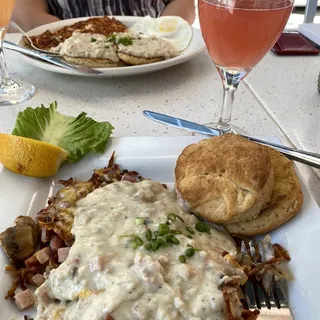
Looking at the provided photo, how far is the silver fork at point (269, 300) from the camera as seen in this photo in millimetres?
849

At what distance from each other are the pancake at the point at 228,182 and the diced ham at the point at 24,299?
1.38 ft

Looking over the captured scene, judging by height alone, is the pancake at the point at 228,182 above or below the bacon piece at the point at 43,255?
above

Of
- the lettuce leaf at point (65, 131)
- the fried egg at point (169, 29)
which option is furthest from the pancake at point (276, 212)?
the fried egg at point (169, 29)

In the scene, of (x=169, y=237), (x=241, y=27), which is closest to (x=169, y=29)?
(x=241, y=27)

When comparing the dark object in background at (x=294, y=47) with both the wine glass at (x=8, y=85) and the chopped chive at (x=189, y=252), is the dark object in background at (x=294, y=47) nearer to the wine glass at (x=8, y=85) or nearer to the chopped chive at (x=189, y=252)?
the wine glass at (x=8, y=85)

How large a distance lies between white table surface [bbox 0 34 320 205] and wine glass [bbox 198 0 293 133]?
0.34 meters

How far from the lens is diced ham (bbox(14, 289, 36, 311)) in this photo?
0.85 meters

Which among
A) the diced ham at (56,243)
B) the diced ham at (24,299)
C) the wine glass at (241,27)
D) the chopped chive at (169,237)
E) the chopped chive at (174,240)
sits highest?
the wine glass at (241,27)

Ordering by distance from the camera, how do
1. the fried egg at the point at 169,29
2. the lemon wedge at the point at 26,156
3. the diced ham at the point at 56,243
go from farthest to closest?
the fried egg at the point at 169,29
the lemon wedge at the point at 26,156
the diced ham at the point at 56,243

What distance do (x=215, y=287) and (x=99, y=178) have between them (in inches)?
19.4

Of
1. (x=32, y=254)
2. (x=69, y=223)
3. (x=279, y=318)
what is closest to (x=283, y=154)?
(x=279, y=318)

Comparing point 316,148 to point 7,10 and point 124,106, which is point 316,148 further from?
point 7,10

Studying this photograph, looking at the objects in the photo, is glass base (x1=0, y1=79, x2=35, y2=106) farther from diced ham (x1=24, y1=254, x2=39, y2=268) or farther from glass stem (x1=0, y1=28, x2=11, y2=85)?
diced ham (x1=24, y1=254, x2=39, y2=268)

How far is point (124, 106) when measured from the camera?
1.66 meters
